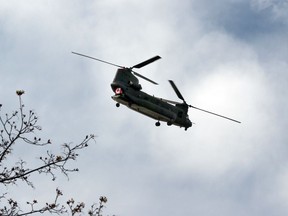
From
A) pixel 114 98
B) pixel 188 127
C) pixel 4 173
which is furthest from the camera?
pixel 188 127

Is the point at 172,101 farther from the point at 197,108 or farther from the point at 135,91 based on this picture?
the point at 135,91

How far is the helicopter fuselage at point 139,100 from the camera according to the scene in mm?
44969

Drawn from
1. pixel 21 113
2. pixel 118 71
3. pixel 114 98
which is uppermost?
pixel 118 71

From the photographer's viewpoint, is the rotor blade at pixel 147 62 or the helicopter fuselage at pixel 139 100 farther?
the helicopter fuselage at pixel 139 100

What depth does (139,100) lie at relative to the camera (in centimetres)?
4578

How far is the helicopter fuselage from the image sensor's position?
4497 cm

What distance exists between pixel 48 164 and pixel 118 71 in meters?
33.5

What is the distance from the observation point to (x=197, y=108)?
172 ft

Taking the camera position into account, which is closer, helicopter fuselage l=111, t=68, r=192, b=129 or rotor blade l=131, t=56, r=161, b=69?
Result: rotor blade l=131, t=56, r=161, b=69

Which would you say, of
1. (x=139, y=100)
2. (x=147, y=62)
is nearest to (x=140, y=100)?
(x=139, y=100)

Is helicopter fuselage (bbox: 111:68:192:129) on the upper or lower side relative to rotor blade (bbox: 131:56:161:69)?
lower

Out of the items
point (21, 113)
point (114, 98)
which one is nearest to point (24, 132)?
point (21, 113)

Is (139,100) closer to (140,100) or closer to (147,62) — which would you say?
(140,100)

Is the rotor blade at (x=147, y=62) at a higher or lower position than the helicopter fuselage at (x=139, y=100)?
higher
